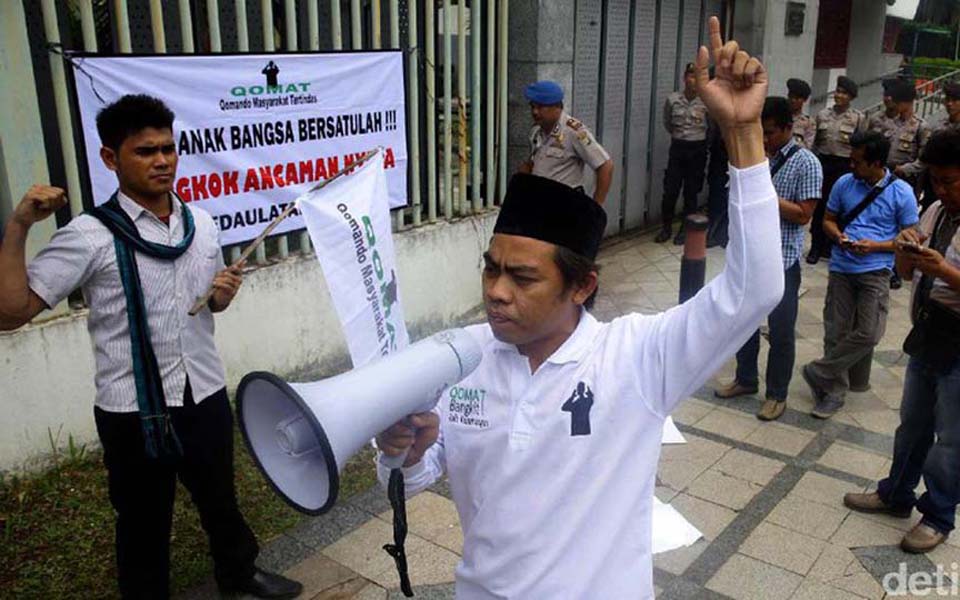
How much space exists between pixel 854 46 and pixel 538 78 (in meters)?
12.1

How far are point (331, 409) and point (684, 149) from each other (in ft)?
28.2

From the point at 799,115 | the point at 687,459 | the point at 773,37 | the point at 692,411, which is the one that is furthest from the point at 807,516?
the point at 773,37

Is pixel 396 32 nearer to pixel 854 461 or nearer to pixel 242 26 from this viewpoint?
pixel 242 26

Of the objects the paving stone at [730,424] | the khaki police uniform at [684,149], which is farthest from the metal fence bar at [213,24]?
the khaki police uniform at [684,149]

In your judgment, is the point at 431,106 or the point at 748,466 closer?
the point at 748,466

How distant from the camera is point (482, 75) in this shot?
7.02 metres

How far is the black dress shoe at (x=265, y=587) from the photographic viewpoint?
3.55 meters

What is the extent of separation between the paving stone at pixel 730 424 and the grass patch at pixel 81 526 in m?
2.20

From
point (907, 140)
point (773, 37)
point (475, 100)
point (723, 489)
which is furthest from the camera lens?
point (773, 37)

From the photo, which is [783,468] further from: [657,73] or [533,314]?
[657,73]

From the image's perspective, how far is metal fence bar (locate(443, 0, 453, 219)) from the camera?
6.34 m

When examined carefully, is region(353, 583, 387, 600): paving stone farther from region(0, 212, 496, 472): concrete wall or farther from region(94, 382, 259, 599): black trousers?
region(0, 212, 496, 472): concrete wall

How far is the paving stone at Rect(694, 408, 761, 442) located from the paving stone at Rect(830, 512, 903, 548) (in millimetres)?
1027

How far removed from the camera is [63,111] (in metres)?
4.28
